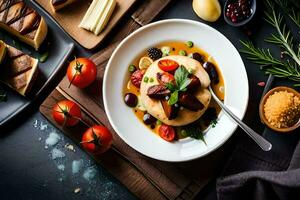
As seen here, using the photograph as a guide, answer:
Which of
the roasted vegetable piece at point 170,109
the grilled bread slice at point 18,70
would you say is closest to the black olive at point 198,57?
the roasted vegetable piece at point 170,109

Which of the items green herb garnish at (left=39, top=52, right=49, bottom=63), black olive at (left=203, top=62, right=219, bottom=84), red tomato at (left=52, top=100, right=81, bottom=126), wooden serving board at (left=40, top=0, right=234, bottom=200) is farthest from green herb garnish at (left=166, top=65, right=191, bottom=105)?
green herb garnish at (left=39, top=52, right=49, bottom=63)

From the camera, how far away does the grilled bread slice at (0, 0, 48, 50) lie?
390 centimetres

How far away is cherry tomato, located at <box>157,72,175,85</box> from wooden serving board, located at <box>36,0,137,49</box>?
535 millimetres

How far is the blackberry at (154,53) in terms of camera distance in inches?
149

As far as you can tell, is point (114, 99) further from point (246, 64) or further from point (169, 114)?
point (246, 64)

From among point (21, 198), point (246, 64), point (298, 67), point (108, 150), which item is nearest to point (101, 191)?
point (108, 150)

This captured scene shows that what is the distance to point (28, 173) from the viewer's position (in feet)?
12.8

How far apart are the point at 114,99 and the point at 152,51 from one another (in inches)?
16.1

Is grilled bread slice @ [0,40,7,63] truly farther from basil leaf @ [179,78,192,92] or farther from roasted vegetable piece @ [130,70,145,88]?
basil leaf @ [179,78,192,92]

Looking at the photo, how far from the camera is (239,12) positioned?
12.3 feet

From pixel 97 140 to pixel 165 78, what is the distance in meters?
0.58

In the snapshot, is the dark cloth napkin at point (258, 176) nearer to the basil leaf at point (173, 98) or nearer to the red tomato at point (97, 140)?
the basil leaf at point (173, 98)

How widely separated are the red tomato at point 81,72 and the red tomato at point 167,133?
1.89ft

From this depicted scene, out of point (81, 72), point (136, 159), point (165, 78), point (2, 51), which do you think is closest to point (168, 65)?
point (165, 78)
